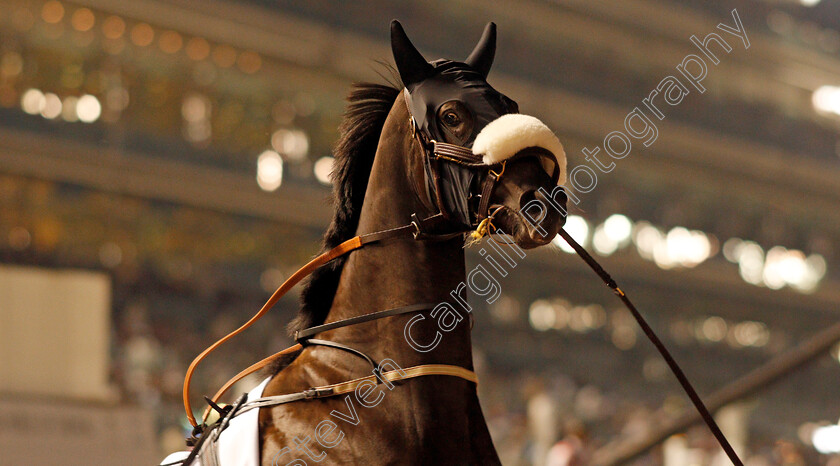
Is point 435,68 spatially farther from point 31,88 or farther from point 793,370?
point 31,88

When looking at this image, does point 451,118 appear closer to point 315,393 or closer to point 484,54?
point 484,54

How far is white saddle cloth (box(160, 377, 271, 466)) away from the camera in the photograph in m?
2.25

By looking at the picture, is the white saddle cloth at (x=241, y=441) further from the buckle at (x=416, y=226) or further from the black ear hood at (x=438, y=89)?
the black ear hood at (x=438, y=89)

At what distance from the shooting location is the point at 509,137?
2.10 metres

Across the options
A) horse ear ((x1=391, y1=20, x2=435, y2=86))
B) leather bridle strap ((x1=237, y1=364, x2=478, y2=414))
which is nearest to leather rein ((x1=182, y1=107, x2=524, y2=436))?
leather bridle strap ((x1=237, y1=364, x2=478, y2=414))

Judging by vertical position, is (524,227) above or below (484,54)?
below

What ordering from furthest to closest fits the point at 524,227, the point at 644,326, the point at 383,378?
the point at 644,326
the point at 383,378
the point at 524,227

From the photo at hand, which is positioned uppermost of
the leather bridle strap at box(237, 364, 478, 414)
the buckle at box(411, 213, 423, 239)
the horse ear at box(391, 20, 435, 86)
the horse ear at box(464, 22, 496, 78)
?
the horse ear at box(464, 22, 496, 78)

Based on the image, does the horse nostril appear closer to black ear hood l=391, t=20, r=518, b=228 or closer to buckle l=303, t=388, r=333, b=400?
black ear hood l=391, t=20, r=518, b=228

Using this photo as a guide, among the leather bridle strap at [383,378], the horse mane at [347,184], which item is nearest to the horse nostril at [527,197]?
the leather bridle strap at [383,378]

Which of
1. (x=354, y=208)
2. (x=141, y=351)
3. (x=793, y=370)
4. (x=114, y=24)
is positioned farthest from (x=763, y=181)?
(x=354, y=208)

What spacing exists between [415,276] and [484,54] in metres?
0.61

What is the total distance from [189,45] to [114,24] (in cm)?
136

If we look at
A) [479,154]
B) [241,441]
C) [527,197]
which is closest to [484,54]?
[479,154]
